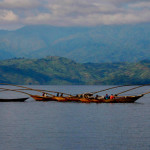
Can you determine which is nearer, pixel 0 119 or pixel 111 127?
pixel 111 127

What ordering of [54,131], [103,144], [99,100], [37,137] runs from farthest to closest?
[99,100] → [54,131] → [37,137] → [103,144]

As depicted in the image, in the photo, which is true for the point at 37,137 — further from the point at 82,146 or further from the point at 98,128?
the point at 98,128

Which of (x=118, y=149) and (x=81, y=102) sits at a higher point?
(x=81, y=102)

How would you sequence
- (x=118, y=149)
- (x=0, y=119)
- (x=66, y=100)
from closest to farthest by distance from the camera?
(x=118, y=149) → (x=0, y=119) → (x=66, y=100)

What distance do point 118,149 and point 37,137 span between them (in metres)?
15.2

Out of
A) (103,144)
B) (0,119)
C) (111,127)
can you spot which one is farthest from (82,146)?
(0,119)

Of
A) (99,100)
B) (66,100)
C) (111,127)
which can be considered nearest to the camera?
(111,127)

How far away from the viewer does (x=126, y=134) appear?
6625cm

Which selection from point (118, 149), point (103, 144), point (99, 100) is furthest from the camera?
point (99, 100)

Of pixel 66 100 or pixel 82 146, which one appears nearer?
pixel 82 146

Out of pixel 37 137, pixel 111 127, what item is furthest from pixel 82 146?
pixel 111 127

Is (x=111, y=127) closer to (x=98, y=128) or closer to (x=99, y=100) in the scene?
(x=98, y=128)

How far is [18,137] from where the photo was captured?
208 feet

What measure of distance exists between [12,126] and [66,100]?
6312 cm
